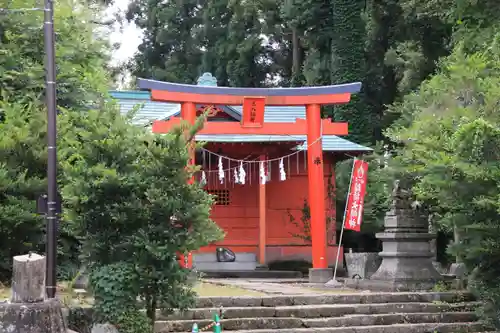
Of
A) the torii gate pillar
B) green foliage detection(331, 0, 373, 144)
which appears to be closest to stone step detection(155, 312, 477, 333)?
the torii gate pillar

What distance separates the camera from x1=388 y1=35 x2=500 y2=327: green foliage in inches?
495

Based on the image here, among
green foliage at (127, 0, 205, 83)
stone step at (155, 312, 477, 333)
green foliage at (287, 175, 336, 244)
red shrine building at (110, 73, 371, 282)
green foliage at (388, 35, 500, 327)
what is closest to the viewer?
stone step at (155, 312, 477, 333)

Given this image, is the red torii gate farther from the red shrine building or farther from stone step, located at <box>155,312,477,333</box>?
stone step, located at <box>155,312,477,333</box>

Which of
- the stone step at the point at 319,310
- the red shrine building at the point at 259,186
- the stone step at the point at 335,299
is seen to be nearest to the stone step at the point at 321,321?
the stone step at the point at 319,310

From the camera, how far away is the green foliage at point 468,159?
41.2 feet

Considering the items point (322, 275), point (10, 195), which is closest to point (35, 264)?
point (10, 195)

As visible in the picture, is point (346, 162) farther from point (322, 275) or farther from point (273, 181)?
point (322, 275)

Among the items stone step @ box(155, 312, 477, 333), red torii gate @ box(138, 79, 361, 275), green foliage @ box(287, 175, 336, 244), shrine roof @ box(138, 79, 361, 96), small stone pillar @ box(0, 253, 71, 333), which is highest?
shrine roof @ box(138, 79, 361, 96)

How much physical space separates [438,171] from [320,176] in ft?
19.6

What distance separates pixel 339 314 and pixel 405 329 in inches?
46.6

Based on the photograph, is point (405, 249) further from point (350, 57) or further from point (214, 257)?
point (350, 57)

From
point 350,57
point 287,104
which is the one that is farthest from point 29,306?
point 350,57

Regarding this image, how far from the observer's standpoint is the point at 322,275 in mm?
18266

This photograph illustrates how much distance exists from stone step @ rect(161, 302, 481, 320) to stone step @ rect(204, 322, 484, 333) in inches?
21.4
